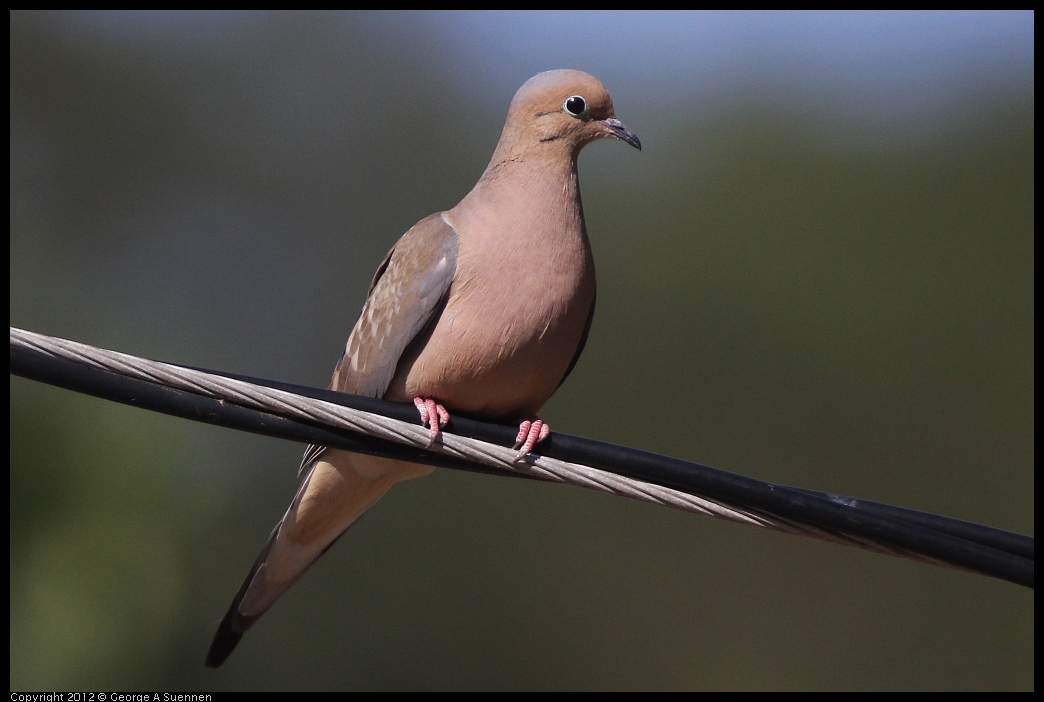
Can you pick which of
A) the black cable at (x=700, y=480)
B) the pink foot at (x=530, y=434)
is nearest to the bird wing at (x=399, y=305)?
the pink foot at (x=530, y=434)

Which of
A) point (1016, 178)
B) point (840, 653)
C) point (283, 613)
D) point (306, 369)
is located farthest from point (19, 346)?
point (1016, 178)

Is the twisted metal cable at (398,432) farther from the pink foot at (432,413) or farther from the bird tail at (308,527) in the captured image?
the bird tail at (308,527)

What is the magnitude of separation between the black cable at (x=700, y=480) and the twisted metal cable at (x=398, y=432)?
0.02 metres

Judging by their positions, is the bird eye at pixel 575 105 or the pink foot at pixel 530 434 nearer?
the pink foot at pixel 530 434

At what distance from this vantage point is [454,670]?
8.50 meters

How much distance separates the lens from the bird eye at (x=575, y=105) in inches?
117

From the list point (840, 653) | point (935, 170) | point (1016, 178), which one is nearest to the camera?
point (840, 653)

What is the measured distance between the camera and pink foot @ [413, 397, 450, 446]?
2.44m

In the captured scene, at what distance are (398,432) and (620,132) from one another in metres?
1.49

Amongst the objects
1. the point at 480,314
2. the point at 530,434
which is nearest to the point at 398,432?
the point at 530,434

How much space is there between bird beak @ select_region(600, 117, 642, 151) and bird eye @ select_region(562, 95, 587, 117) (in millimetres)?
90

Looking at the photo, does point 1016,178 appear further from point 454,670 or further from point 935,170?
point 454,670

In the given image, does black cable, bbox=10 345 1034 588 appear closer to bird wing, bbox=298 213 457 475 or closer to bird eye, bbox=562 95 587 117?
bird wing, bbox=298 213 457 475

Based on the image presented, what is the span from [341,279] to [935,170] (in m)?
7.53
